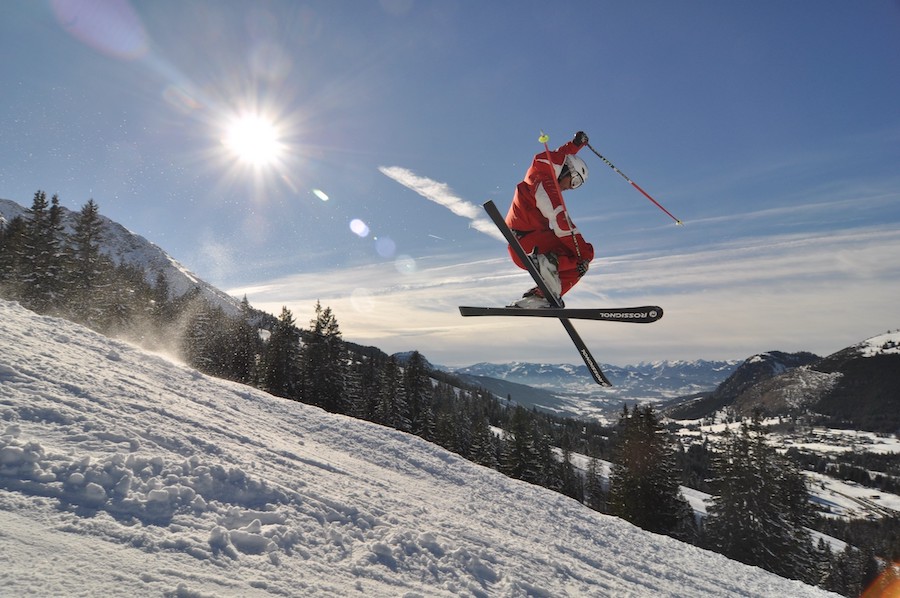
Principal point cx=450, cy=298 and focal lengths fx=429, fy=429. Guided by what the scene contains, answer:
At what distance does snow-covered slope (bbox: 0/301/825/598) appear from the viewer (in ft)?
11.8

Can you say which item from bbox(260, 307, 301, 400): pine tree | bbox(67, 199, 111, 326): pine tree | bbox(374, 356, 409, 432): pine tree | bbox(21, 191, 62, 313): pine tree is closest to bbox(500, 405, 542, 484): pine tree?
bbox(374, 356, 409, 432): pine tree

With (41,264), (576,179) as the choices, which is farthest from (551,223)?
(41,264)

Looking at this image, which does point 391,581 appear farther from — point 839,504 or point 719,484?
point 839,504

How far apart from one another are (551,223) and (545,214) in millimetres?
171

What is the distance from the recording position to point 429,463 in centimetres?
1158

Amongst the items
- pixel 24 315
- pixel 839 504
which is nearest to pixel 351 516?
pixel 24 315

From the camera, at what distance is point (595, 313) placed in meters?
7.30

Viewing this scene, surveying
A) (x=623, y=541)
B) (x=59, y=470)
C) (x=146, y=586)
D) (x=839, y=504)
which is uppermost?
(x=59, y=470)

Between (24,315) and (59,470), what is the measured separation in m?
8.25

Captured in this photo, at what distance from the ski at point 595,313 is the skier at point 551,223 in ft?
0.52

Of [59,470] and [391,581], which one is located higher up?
[59,470]

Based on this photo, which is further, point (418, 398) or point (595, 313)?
point (418, 398)

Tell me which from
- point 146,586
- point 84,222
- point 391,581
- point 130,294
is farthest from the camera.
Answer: point 130,294

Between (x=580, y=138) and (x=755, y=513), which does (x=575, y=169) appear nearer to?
(x=580, y=138)
